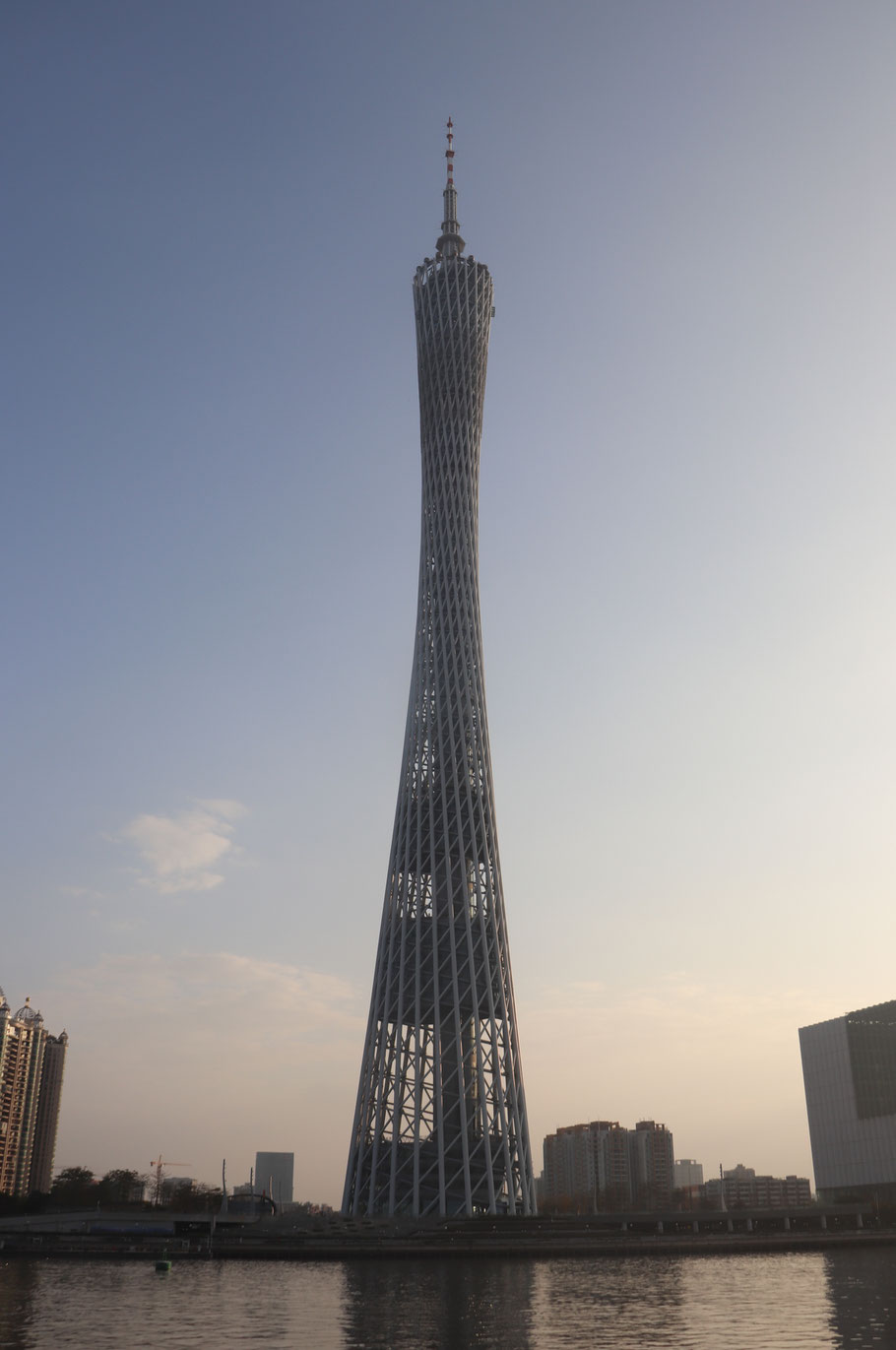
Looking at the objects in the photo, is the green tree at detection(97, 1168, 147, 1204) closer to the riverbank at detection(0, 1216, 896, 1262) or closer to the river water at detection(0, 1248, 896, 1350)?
the riverbank at detection(0, 1216, 896, 1262)

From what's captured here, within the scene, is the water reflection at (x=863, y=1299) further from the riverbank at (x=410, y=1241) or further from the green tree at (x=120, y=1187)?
the green tree at (x=120, y=1187)

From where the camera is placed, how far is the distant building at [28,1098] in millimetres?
123750

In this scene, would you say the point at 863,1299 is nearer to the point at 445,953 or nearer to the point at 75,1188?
the point at 445,953

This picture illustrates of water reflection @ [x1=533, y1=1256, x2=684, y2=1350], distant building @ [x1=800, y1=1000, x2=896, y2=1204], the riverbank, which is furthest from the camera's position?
distant building @ [x1=800, y1=1000, x2=896, y2=1204]

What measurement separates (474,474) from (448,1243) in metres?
38.9

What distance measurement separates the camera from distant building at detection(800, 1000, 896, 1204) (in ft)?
292

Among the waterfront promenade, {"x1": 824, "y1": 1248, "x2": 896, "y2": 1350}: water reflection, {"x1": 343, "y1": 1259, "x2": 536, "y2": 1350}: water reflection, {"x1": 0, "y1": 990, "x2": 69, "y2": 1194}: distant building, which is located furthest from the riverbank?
{"x1": 0, "y1": 990, "x2": 69, "y2": 1194}: distant building

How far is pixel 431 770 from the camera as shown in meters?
57.4

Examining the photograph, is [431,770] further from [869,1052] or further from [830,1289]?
[869,1052]

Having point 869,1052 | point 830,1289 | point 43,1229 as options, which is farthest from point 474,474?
point 869,1052

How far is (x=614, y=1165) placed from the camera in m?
156

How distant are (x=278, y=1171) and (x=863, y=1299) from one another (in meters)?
124

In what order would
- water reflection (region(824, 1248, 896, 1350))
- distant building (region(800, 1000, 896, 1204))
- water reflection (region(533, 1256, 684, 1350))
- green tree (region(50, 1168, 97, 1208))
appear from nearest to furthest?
water reflection (region(824, 1248, 896, 1350)) < water reflection (region(533, 1256, 684, 1350)) < distant building (region(800, 1000, 896, 1204)) < green tree (region(50, 1168, 97, 1208))

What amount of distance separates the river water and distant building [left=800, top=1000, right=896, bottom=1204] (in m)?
46.9
